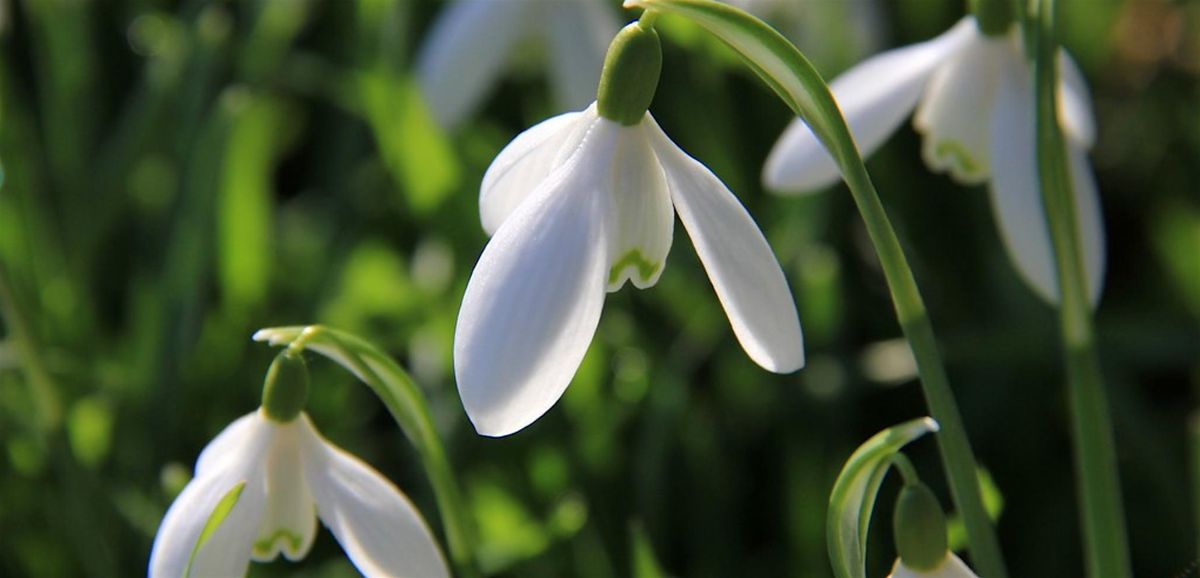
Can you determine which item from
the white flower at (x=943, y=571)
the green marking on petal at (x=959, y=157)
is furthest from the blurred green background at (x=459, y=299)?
the white flower at (x=943, y=571)

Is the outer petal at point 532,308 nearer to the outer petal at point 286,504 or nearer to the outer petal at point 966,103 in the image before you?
the outer petal at point 286,504

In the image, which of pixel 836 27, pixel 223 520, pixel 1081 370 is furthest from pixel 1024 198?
pixel 836 27

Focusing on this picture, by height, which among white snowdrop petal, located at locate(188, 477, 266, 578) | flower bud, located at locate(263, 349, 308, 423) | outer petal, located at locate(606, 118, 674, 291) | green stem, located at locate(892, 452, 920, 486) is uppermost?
outer petal, located at locate(606, 118, 674, 291)

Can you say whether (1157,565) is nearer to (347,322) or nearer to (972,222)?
(972,222)

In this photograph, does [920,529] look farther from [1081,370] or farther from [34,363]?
[34,363]

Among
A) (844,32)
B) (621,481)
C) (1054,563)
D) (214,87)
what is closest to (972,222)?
(844,32)

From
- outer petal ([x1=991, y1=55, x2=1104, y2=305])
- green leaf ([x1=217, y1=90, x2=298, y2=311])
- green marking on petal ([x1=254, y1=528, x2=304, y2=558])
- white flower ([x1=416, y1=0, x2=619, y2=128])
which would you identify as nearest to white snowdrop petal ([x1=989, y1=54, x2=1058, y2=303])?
outer petal ([x1=991, y1=55, x2=1104, y2=305])

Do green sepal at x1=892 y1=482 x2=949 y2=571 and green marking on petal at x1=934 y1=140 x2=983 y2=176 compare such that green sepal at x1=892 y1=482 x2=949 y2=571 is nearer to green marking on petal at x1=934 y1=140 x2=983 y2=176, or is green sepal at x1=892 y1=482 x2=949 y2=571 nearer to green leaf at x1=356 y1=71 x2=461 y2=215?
green marking on petal at x1=934 y1=140 x2=983 y2=176
